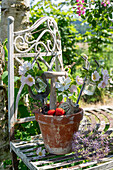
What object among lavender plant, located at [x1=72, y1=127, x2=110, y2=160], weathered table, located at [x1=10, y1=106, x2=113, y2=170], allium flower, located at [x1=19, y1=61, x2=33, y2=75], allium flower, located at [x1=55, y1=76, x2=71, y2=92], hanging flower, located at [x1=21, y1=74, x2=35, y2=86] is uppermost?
allium flower, located at [x1=19, y1=61, x2=33, y2=75]

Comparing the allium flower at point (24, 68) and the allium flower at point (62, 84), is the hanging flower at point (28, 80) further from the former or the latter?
the allium flower at point (62, 84)

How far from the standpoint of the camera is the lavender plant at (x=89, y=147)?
146 centimetres

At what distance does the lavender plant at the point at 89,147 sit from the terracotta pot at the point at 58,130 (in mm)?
61

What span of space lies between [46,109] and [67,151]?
1.22 feet

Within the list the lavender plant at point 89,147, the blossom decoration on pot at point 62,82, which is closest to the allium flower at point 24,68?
the blossom decoration on pot at point 62,82

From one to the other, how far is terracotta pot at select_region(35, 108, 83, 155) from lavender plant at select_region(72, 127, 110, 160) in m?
0.06

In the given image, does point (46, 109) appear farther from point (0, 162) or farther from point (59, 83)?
point (0, 162)

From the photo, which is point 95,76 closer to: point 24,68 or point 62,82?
point 62,82

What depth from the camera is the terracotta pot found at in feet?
5.05

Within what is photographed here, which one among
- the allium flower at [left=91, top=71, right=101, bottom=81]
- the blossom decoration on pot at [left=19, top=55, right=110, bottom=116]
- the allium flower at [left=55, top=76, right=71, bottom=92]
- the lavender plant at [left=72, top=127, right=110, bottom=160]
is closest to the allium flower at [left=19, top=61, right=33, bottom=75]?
the blossom decoration on pot at [left=19, top=55, right=110, bottom=116]

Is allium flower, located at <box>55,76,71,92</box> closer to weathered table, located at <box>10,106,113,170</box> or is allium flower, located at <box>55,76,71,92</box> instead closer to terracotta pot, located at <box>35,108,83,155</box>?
terracotta pot, located at <box>35,108,83,155</box>

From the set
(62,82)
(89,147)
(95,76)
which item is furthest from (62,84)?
(89,147)

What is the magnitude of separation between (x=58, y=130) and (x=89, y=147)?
9.7 inches

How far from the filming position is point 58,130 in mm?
1559
